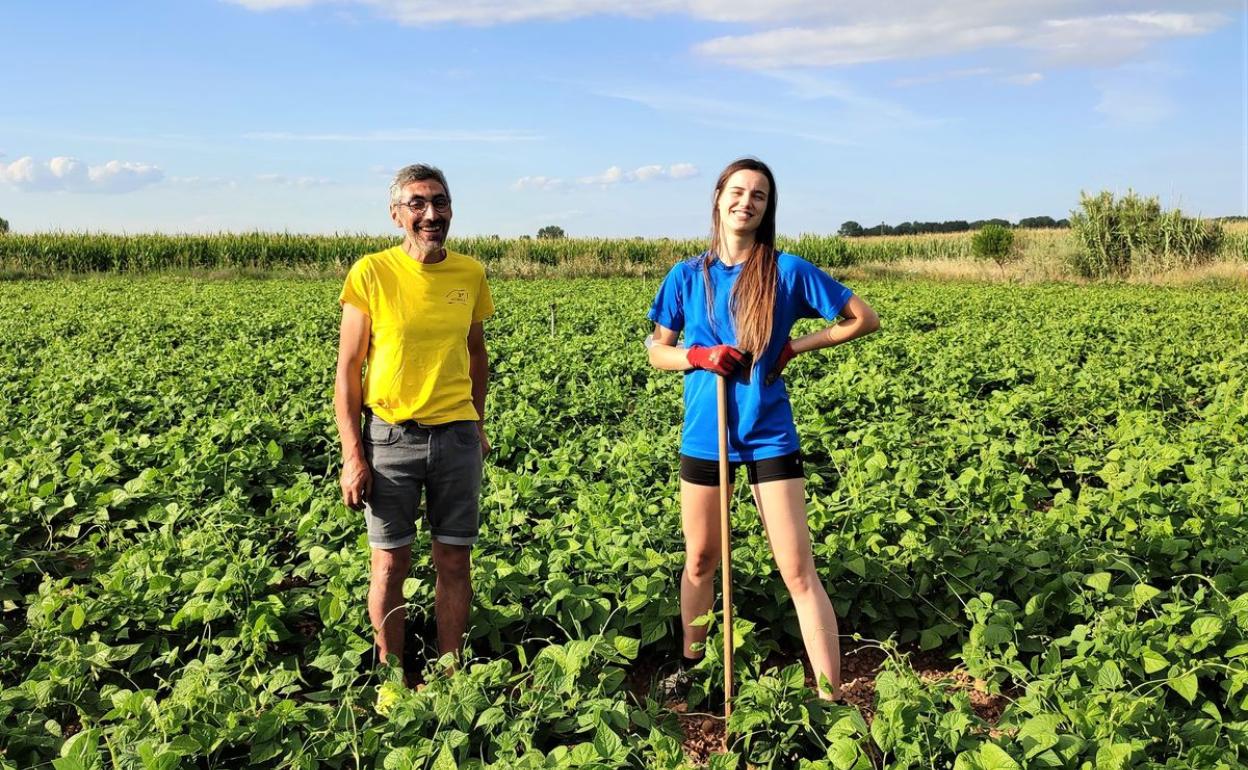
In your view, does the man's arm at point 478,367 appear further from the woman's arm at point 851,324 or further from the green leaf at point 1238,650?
the green leaf at point 1238,650

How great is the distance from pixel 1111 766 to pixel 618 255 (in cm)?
3470

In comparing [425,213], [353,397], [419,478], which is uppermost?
[425,213]

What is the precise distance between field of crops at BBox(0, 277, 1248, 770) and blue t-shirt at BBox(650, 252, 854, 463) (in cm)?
75

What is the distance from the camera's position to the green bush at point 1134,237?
28734 millimetres

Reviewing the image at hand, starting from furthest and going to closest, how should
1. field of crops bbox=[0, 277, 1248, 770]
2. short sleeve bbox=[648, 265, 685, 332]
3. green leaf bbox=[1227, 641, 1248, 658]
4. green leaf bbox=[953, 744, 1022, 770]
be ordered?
short sleeve bbox=[648, 265, 685, 332] < green leaf bbox=[1227, 641, 1248, 658] < field of crops bbox=[0, 277, 1248, 770] < green leaf bbox=[953, 744, 1022, 770]

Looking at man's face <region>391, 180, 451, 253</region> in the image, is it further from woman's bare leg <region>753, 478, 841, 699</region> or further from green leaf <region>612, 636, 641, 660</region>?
green leaf <region>612, 636, 641, 660</region>

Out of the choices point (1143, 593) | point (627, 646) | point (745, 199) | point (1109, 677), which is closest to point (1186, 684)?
point (1109, 677)

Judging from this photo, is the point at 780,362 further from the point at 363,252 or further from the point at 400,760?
the point at 363,252

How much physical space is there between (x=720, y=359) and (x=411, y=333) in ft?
3.62

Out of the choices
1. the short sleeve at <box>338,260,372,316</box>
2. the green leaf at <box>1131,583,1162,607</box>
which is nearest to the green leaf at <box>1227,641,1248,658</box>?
the green leaf at <box>1131,583,1162,607</box>

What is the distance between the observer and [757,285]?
3170 millimetres

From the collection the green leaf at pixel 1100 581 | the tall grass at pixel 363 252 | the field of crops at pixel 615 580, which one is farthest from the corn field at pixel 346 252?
the green leaf at pixel 1100 581

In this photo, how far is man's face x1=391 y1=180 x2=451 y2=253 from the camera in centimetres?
319

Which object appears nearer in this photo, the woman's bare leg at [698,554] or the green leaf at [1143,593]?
the woman's bare leg at [698,554]
